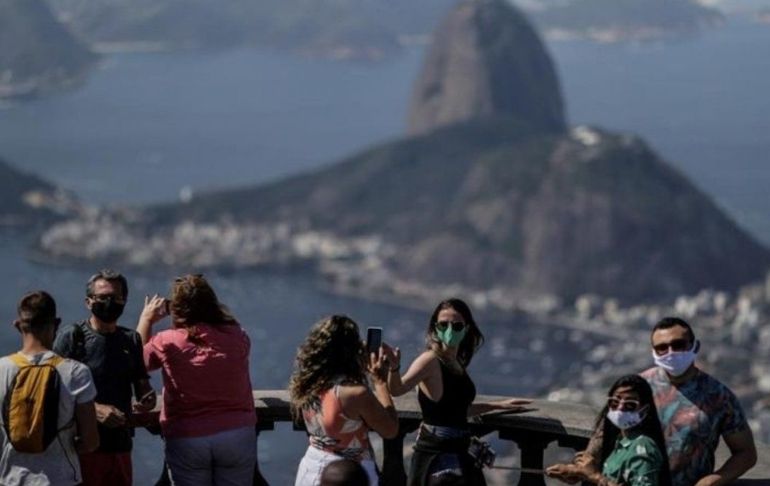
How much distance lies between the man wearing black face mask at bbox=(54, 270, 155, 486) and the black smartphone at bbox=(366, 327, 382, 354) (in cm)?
92

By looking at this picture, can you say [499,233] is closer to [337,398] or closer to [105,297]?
[105,297]

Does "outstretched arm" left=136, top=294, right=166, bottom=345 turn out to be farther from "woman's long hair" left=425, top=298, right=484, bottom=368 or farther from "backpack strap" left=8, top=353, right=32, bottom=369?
"woman's long hair" left=425, top=298, right=484, bottom=368

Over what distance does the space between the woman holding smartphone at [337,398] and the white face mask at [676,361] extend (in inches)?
38.8

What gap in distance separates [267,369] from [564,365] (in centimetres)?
3039

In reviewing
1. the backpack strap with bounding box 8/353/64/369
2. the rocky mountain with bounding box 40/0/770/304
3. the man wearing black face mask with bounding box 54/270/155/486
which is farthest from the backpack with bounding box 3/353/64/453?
the rocky mountain with bounding box 40/0/770/304

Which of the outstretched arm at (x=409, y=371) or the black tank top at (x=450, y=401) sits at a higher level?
the outstretched arm at (x=409, y=371)

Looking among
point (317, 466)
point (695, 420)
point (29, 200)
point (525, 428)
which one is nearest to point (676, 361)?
point (695, 420)

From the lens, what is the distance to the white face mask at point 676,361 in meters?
6.09

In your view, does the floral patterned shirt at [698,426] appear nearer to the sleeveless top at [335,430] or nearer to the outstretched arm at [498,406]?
the sleeveless top at [335,430]

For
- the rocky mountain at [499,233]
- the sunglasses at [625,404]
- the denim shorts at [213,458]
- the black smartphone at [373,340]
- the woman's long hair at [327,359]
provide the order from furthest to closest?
the rocky mountain at [499,233], the denim shorts at [213,458], the black smartphone at [373,340], the woman's long hair at [327,359], the sunglasses at [625,404]

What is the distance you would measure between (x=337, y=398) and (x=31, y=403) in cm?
109

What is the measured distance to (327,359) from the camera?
249 inches

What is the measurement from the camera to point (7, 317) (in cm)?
12900

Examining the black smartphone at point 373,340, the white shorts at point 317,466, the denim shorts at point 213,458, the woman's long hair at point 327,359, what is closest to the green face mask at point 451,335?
the black smartphone at point 373,340
